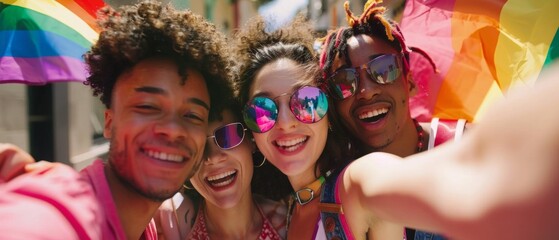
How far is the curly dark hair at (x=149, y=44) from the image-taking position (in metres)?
2.13

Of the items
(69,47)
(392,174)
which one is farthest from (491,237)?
(69,47)

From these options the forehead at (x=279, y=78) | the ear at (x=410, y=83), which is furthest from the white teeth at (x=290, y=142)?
the ear at (x=410, y=83)

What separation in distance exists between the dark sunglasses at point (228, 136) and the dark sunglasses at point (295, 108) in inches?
8.1

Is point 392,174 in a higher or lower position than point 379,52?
lower

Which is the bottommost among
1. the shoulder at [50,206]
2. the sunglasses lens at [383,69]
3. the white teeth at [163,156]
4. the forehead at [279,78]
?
the shoulder at [50,206]

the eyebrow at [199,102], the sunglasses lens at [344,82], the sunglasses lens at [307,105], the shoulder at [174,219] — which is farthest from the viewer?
the shoulder at [174,219]

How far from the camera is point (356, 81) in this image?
7.94 feet

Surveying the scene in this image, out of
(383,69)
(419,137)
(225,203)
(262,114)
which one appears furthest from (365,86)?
(225,203)

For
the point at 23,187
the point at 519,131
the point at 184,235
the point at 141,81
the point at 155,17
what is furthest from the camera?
the point at 184,235

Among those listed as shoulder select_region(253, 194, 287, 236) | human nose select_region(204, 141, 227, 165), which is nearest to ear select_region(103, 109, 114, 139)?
human nose select_region(204, 141, 227, 165)

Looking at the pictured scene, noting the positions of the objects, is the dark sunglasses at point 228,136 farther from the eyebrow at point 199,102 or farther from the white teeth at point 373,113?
the white teeth at point 373,113

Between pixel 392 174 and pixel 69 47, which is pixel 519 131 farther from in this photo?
pixel 69 47

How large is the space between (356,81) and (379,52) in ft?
0.75

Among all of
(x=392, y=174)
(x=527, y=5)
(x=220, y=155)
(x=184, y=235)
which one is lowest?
(x=184, y=235)
